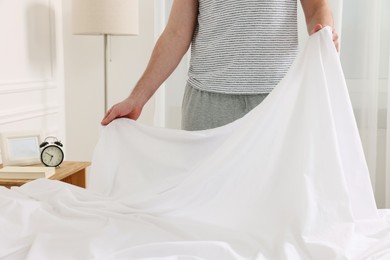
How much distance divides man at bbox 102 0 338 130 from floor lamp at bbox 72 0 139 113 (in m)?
1.24

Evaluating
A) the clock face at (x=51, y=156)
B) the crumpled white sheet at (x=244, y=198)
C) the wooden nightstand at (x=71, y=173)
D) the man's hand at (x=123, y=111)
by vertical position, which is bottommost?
the wooden nightstand at (x=71, y=173)

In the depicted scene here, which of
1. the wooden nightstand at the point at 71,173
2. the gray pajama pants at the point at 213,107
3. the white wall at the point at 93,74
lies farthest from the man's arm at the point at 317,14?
the white wall at the point at 93,74

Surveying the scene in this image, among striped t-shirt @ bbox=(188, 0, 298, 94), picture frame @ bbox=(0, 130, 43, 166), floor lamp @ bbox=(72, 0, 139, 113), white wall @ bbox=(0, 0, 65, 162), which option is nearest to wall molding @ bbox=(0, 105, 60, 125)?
white wall @ bbox=(0, 0, 65, 162)

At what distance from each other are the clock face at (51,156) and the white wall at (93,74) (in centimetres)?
113

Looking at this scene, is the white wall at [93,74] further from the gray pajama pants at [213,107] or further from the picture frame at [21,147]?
the gray pajama pants at [213,107]

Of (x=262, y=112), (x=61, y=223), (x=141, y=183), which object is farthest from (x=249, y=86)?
(x=61, y=223)

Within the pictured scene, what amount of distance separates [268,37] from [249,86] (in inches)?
7.4

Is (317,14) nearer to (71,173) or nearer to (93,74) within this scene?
(71,173)

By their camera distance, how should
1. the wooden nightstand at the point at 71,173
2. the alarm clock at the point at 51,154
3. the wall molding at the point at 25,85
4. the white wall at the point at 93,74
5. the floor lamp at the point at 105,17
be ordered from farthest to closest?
the white wall at the point at 93,74 → the floor lamp at the point at 105,17 → the wall molding at the point at 25,85 → the alarm clock at the point at 51,154 → the wooden nightstand at the point at 71,173

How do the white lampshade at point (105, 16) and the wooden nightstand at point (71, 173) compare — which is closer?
the wooden nightstand at point (71, 173)

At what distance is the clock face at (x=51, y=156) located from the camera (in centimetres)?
268

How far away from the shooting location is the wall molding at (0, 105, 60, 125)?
301 cm

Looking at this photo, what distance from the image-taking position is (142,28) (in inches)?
147

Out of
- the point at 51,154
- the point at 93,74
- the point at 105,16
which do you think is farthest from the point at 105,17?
the point at 51,154
